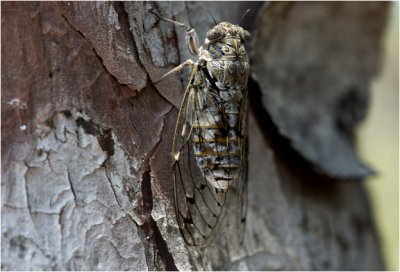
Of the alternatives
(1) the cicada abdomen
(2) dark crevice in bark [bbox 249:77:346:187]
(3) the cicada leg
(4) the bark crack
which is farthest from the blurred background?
(4) the bark crack

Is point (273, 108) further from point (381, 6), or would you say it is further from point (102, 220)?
point (381, 6)

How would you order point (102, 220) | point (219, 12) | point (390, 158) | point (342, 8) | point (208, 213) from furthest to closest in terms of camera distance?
point (390, 158) < point (342, 8) < point (219, 12) < point (208, 213) < point (102, 220)

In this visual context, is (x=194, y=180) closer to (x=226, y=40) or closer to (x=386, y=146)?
(x=226, y=40)

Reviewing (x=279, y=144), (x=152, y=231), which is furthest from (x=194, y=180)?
(x=279, y=144)

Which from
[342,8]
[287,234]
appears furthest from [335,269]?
[342,8]

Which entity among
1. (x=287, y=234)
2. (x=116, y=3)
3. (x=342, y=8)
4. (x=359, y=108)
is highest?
(x=342, y=8)

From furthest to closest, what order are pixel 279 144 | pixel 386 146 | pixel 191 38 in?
pixel 386 146 → pixel 279 144 → pixel 191 38
